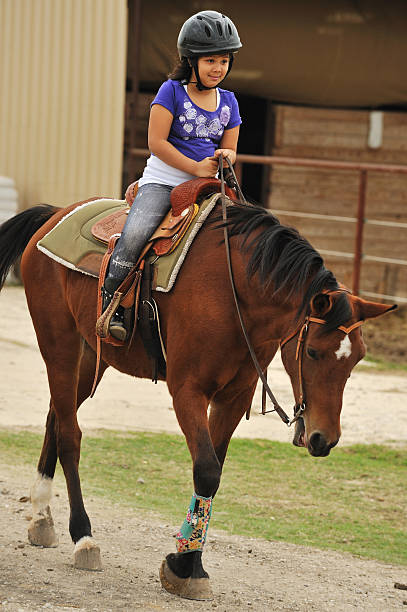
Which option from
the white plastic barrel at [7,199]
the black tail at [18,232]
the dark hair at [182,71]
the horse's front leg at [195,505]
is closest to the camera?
the horse's front leg at [195,505]

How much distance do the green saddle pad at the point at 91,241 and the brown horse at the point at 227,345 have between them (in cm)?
4

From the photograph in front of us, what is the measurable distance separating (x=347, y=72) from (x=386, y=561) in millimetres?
8531

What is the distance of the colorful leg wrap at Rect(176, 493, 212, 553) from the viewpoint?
152 inches

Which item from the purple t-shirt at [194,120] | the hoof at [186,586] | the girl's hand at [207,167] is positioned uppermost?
the purple t-shirt at [194,120]

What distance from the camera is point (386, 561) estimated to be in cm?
497

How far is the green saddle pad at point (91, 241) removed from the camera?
13.3ft

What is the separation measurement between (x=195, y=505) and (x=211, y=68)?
1743 millimetres

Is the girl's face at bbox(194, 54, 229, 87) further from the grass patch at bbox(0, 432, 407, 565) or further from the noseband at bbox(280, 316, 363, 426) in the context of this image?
the grass patch at bbox(0, 432, 407, 565)

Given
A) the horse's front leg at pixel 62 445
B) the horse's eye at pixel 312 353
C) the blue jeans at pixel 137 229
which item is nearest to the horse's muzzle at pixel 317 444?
the horse's eye at pixel 312 353

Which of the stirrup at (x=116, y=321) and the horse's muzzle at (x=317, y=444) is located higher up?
the stirrup at (x=116, y=321)

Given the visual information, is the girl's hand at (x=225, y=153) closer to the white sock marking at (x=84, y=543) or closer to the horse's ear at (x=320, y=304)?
the horse's ear at (x=320, y=304)

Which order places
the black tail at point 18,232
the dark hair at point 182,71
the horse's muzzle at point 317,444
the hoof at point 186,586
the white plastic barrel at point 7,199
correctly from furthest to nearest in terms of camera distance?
the white plastic barrel at point 7,199 → the black tail at point 18,232 → the dark hair at point 182,71 → the hoof at point 186,586 → the horse's muzzle at point 317,444

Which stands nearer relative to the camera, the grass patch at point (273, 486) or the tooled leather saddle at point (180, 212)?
the tooled leather saddle at point (180, 212)

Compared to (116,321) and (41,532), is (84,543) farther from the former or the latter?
(116,321)
